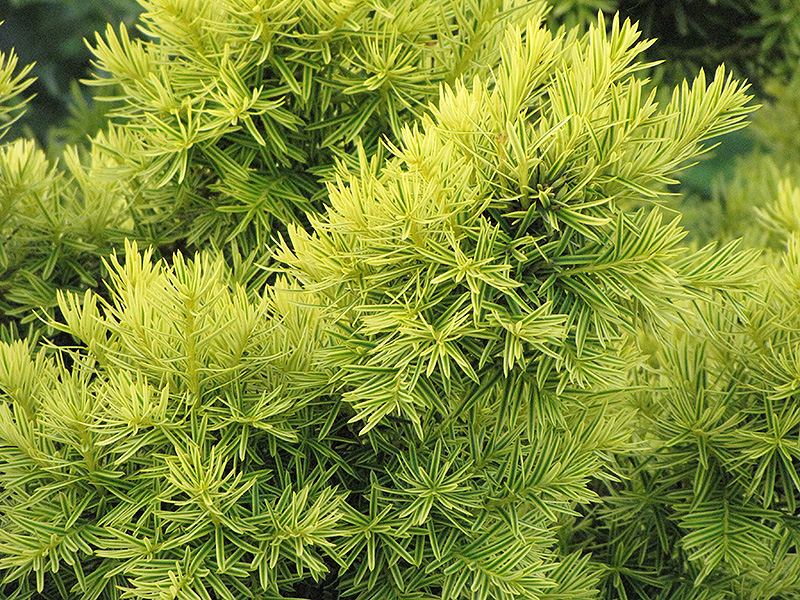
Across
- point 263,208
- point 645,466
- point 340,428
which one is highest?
point 263,208

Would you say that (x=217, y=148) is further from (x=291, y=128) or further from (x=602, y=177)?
(x=602, y=177)

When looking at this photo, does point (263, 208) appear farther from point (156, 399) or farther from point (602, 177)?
point (602, 177)

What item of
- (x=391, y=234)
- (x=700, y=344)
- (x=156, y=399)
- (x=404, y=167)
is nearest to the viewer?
(x=391, y=234)

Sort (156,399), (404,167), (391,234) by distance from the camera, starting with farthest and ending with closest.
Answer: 1. (404,167)
2. (156,399)
3. (391,234)

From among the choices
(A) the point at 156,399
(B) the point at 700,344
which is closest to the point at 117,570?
(A) the point at 156,399

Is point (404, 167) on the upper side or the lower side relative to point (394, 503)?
upper

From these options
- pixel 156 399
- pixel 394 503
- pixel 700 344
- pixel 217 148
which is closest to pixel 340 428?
pixel 394 503

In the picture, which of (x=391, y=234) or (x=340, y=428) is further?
(x=340, y=428)
